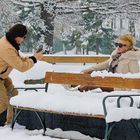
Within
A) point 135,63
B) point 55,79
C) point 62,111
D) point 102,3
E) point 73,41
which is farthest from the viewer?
point 73,41

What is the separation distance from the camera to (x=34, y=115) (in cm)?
848

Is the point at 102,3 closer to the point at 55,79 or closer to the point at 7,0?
the point at 7,0

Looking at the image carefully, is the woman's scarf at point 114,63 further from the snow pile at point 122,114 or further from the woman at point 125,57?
the snow pile at point 122,114

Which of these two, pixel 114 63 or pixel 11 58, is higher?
pixel 11 58

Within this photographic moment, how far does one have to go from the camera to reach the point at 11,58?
7.71 meters

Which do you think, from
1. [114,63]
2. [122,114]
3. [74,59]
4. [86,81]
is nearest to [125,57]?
[114,63]

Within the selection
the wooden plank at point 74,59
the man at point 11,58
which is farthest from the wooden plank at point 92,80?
the wooden plank at point 74,59

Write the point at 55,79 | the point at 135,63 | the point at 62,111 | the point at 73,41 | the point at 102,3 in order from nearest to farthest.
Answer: the point at 62,111, the point at 55,79, the point at 135,63, the point at 102,3, the point at 73,41

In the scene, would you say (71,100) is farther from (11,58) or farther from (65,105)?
(11,58)

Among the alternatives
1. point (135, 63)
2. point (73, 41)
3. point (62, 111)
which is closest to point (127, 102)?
point (62, 111)

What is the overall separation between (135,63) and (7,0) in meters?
16.9

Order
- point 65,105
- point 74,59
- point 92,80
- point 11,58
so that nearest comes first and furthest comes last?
point 65,105, point 92,80, point 11,58, point 74,59

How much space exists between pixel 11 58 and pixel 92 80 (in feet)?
4.56

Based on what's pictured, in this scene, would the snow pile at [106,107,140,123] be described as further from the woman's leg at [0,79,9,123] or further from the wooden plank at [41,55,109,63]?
the wooden plank at [41,55,109,63]
